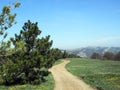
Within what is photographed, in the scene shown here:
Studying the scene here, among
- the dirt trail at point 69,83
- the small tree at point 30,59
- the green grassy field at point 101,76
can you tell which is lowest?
the dirt trail at point 69,83

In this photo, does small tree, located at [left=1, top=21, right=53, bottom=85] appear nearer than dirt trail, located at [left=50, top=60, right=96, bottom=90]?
No

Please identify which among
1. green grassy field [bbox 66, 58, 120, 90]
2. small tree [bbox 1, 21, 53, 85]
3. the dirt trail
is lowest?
the dirt trail

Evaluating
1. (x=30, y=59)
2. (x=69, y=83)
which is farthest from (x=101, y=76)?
(x=30, y=59)

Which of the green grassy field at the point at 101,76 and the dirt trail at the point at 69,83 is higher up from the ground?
the green grassy field at the point at 101,76

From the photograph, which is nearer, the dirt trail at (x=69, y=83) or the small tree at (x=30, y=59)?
the dirt trail at (x=69, y=83)

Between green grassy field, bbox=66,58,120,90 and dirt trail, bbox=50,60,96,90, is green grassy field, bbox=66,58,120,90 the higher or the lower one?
the higher one

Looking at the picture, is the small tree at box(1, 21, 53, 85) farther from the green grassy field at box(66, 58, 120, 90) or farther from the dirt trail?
the green grassy field at box(66, 58, 120, 90)

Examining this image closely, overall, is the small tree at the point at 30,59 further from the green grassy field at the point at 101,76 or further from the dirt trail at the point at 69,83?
the green grassy field at the point at 101,76

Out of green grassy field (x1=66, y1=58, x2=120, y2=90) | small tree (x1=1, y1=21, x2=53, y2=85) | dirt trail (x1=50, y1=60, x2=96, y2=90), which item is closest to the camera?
dirt trail (x1=50, y1=60, x2=96, y2=90)

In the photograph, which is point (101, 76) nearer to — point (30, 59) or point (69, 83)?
point (69, 83)

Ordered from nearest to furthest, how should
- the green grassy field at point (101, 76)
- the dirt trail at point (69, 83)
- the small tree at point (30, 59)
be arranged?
the dirt trail at point (69, 83) < the green grassy field at point (101, 76) < the small tree at point (30, 59)

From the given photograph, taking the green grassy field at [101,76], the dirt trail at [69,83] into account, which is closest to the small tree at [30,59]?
the dirt trail at [69,83]

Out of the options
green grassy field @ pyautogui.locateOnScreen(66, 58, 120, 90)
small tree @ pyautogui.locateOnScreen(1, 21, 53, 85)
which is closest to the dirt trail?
green grassy field @ pyautogui.locateOnScreen(66, 58, 120, 90)

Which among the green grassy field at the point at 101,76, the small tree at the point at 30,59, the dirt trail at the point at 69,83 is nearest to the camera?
the dirt trail at the point at 69,83
